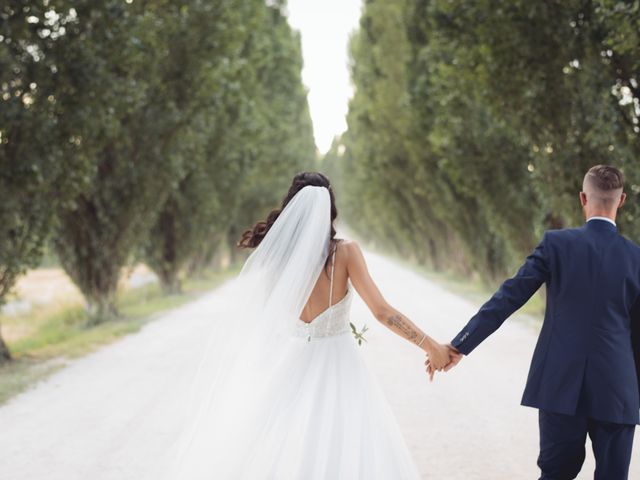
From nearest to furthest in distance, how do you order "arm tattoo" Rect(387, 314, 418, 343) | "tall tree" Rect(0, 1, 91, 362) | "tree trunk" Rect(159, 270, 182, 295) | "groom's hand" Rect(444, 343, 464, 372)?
"groom's hand" Rect(444, 343, 464, 372), "arm tattoo" Rect(387, 314, 418, 343), "tall tree" Rect(0, 1, 91, 362), "tree trunk" Rect(159, 270, 182, 295)

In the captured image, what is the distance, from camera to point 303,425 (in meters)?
3.81

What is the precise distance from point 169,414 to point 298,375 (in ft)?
9.41

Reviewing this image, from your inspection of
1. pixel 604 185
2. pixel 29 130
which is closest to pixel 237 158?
pixel 29 130

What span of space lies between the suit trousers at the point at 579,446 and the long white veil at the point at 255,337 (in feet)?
4.54

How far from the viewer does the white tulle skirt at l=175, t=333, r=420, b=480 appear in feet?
12.3

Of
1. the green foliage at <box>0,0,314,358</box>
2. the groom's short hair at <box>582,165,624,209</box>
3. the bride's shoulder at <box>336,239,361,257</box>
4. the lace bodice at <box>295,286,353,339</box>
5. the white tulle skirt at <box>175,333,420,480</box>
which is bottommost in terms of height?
the white tulle skirt at <box>175,333,420,480</box>

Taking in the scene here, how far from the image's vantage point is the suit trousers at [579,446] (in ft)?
11.1

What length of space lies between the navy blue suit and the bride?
2.57ft

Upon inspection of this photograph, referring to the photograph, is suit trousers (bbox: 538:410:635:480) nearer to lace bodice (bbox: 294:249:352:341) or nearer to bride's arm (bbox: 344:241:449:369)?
bride's arm (bbox: 344:241:449:369)

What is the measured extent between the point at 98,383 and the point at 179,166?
26.1 feet

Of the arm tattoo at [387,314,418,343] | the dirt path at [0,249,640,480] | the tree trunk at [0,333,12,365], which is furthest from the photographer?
the tree trunk at [0,333,12,365]

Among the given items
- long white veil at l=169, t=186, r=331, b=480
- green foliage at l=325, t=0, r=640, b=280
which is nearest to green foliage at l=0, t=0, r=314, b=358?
green foliage at l=325, t=0, r=640, b=280

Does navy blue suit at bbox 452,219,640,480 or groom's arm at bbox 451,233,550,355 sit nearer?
navy blue suit at bbox 452,219,640,480

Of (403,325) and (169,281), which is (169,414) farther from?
(169,281)
